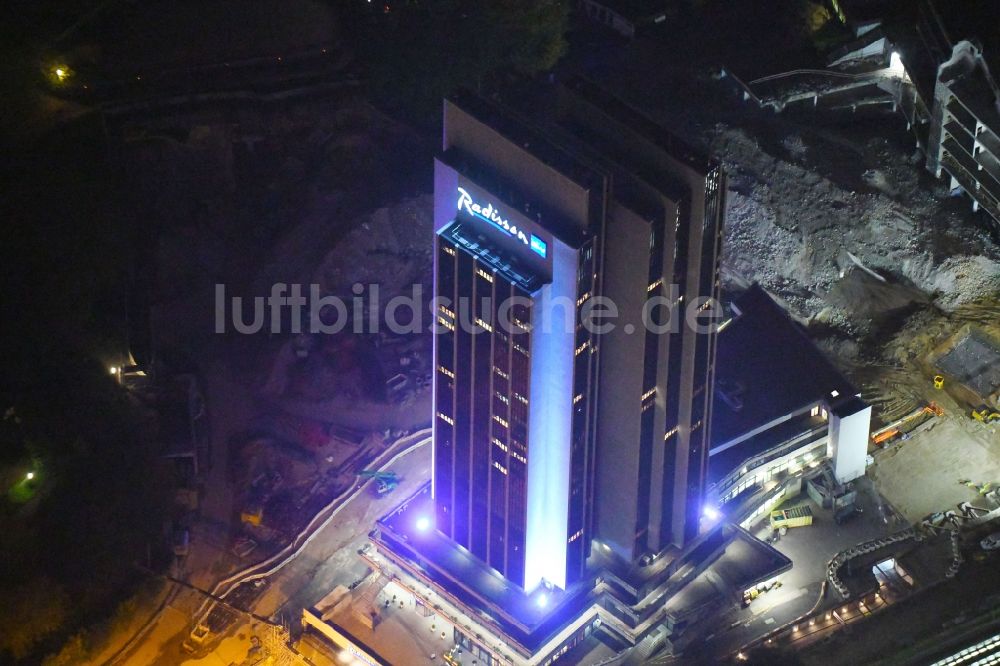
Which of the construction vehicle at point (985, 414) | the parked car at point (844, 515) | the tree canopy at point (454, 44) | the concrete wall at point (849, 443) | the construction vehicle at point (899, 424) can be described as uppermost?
the tree canopy at point (454, 44)

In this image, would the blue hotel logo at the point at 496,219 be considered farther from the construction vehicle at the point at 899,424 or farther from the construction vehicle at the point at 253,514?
the construction vehicle at the point at 899,424

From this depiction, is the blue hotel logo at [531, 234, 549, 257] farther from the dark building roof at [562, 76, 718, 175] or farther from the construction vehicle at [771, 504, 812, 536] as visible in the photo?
the construction vehicle at [771, 504, 812, 536]

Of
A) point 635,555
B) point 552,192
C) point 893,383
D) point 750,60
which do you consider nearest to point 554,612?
point 635,555

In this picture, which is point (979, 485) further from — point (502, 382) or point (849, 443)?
point (502, 382)

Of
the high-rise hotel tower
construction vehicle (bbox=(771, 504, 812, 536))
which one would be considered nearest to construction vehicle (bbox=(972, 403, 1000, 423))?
construction vehicle (bbox=(771, 504, 812, 536))

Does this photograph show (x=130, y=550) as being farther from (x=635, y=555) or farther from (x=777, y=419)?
(x=777, y=419)

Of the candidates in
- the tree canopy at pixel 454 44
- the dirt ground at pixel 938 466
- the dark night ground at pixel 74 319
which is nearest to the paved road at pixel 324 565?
the dark night ground at pixel 74 319

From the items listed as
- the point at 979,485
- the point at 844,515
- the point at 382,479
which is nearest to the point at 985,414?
the point at 979,485
